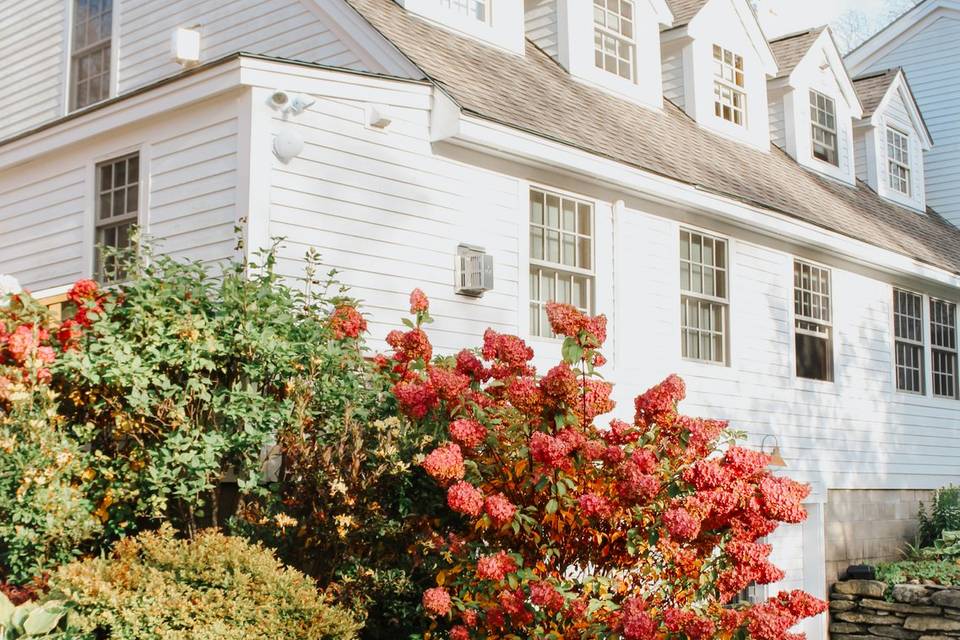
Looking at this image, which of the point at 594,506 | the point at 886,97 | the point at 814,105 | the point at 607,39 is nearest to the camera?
the point at 594,506

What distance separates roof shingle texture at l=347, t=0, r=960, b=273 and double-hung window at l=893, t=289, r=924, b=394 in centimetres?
77

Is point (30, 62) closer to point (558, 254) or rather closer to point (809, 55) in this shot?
point (558, 254)

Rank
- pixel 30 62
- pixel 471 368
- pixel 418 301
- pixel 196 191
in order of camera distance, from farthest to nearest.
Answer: pixel 30 62, pixel 196 191, pixel 418 301, pixel 471 368

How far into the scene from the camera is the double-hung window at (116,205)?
31.5 feet

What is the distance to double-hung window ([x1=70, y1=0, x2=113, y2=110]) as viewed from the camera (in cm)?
1278

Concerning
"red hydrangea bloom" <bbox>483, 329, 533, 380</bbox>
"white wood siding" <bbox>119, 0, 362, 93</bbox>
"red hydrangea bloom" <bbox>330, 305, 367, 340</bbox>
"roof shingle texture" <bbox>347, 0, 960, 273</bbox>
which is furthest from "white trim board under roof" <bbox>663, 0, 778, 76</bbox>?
"red hydrangea bloom" <bbox>483, 329, 533, 380</bbox>

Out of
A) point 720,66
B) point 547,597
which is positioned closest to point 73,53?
point 720,66

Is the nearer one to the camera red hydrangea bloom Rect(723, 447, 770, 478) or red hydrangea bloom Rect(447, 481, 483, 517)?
red hydrangea bloom Rect(723, 447, 770, 478)

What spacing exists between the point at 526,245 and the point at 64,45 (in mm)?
6683

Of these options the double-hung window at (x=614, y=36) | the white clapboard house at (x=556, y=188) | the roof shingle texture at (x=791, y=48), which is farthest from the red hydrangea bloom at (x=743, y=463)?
the roof shingle texture at (x=791, y=48)

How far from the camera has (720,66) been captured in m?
14.7

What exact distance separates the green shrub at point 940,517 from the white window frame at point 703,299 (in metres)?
5.04

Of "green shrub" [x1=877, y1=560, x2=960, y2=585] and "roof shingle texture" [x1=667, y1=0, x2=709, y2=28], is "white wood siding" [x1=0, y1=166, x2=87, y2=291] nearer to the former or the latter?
"roof shingle texture" [x1=667, y1=0, x2=709, y2=28]

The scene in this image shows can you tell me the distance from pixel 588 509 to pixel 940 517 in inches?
439
